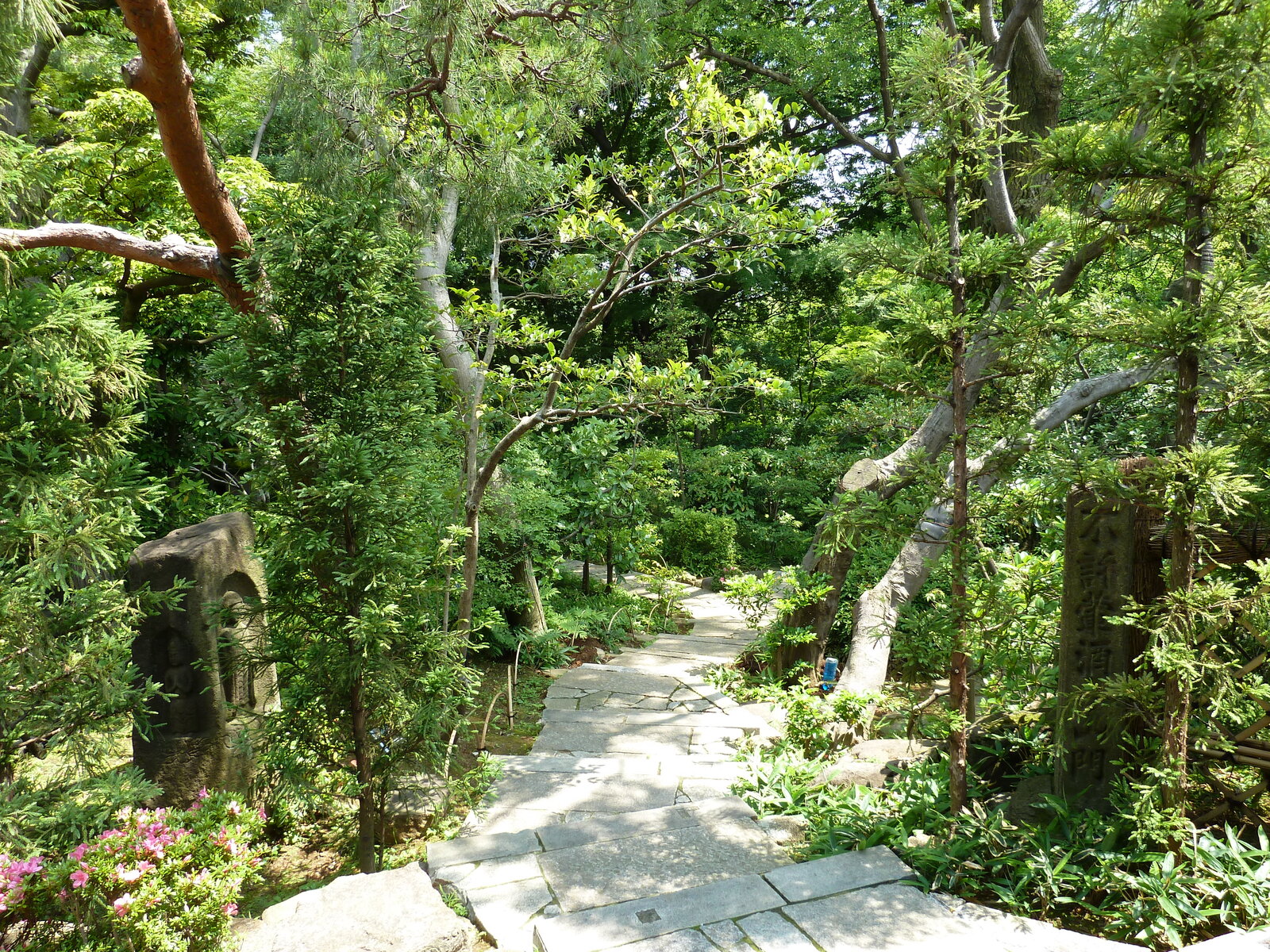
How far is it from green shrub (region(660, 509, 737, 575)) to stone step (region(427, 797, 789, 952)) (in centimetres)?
790

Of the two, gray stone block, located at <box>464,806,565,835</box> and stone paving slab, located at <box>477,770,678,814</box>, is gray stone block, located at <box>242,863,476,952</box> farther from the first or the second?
stone paving slab, located at <box>477,770,678,814</box>

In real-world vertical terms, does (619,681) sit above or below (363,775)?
below

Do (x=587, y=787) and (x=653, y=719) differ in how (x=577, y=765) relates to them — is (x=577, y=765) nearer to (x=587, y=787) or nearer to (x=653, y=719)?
(x=587, y=787)

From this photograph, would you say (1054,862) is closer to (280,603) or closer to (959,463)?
(959,463)

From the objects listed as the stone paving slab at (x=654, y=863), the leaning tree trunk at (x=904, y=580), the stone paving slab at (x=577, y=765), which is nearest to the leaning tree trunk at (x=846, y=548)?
the leaning tree trunk at (x=904, y=580)

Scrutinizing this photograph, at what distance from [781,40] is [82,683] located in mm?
9378

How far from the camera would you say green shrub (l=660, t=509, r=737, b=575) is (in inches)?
461

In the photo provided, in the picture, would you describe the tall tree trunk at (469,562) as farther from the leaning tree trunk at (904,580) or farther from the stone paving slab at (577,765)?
the leaning tree trunk at (904,580)

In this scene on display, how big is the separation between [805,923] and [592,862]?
1.04 meters

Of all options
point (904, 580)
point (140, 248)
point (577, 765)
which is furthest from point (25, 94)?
point (904, 580)

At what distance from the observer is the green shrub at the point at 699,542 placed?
11.7m

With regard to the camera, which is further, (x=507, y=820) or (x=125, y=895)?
(x=507, y=820)

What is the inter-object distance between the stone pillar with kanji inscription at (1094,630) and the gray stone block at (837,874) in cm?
88

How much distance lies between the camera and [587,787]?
4.54 m
